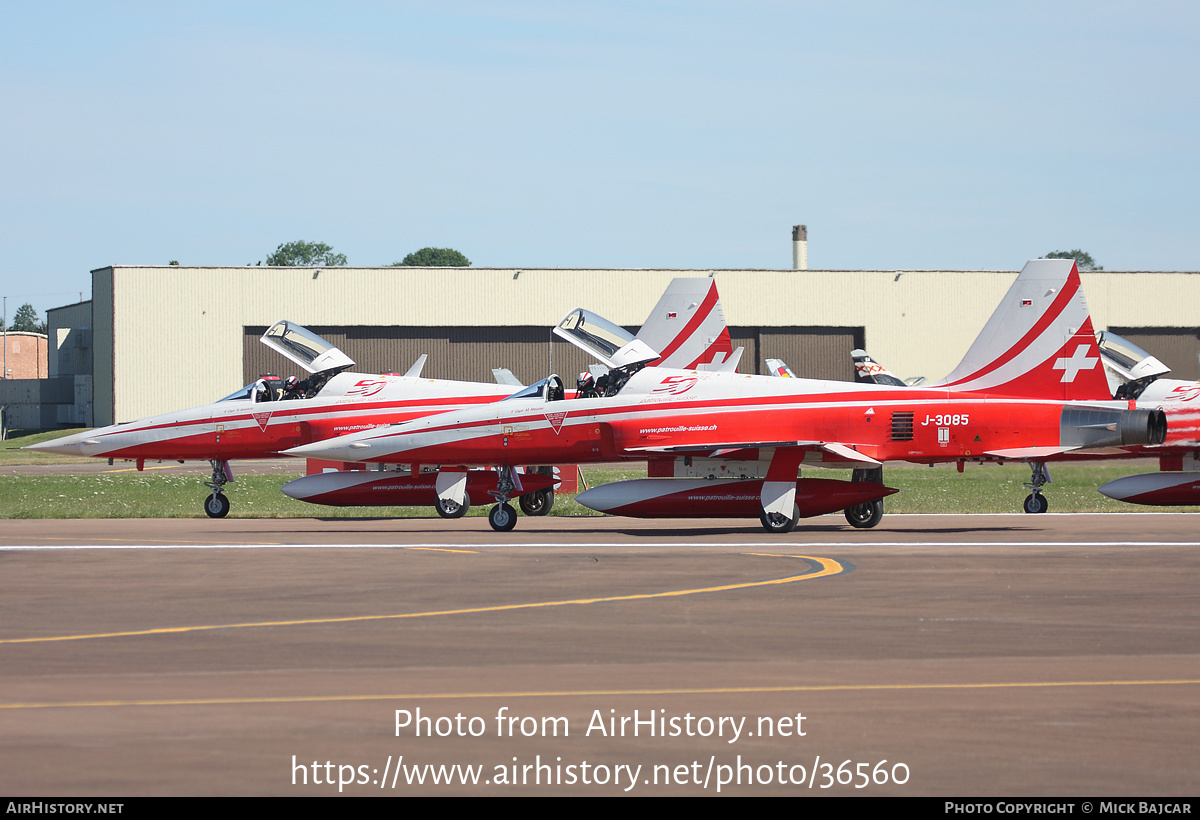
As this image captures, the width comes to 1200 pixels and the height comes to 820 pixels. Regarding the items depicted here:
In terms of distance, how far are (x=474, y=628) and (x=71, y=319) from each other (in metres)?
76.8

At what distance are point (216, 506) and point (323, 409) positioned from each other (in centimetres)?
278

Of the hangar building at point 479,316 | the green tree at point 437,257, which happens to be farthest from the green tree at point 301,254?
the hangar building at point 479,316

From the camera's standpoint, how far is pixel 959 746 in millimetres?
6824

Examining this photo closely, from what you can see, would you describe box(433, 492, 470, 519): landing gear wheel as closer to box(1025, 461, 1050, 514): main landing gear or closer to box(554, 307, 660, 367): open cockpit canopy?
box(554, 307, 660, 367): open cockpit canopy

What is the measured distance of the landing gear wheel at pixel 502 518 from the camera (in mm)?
21203

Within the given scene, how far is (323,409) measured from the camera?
25.0 m

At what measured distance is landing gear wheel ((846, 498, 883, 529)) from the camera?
2170 centimetres

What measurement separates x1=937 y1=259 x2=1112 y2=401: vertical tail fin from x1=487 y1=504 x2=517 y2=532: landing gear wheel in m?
7.65

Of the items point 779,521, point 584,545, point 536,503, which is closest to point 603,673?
point 584,545

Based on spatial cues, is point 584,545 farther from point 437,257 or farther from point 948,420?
point 437,257

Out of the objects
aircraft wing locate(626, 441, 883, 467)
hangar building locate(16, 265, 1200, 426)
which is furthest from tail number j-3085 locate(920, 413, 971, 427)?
hangar building locate(16, 265, 1200, 426)

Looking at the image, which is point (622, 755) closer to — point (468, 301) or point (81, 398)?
point (468, 301)

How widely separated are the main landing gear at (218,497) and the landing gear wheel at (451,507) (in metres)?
4.44
